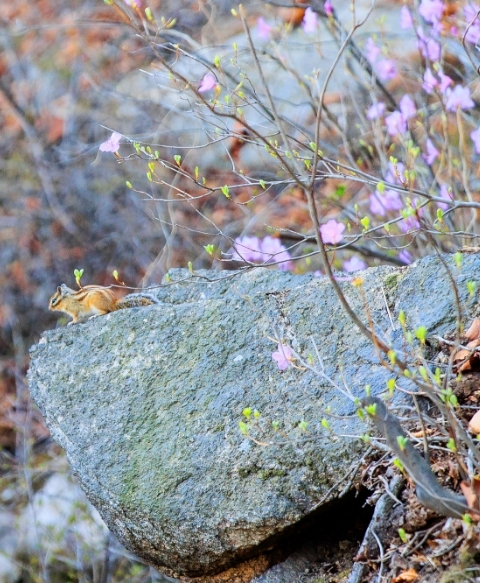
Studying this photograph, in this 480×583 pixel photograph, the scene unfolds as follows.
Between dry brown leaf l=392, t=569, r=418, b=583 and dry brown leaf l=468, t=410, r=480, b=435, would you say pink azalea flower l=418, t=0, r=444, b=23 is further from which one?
dry brown leaf l=392, t=569, r=418, b=583

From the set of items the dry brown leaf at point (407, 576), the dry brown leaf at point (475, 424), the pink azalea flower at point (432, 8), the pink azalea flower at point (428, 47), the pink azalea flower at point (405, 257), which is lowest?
the pink azalea flower at point (405, 257)

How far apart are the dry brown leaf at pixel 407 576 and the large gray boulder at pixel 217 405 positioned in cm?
39

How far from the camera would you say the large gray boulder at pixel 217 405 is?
2.92m

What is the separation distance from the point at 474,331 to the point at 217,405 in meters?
0.98

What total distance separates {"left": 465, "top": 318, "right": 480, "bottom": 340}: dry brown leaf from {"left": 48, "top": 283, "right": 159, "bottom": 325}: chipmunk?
1530mm

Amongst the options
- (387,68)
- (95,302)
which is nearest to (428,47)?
(387,68)

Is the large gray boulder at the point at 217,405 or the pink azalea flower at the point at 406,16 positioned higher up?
the pink azalea flower at the point at 406,16

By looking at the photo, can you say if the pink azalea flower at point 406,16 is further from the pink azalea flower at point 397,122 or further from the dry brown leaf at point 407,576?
the dry brown leaf at point 407,576

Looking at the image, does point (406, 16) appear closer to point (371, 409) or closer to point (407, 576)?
point (371, 409)

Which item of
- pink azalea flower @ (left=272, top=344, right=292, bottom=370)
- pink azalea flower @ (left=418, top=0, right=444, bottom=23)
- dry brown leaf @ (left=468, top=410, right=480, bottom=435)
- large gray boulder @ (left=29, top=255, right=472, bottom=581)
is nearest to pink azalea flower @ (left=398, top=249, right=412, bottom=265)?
pink azalea flower @ (left=418, top=0, right=444, bottom=23)

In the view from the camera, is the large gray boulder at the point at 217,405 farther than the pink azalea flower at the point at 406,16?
No

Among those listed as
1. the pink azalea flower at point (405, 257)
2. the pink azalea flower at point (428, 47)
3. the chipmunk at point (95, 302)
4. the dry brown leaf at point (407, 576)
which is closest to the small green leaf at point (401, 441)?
the dry brown leaf at point (407, 576)

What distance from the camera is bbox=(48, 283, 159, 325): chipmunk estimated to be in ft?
12.9

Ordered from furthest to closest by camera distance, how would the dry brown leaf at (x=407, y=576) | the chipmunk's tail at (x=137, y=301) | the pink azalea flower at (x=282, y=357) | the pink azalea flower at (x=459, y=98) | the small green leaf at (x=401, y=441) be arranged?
the pink azalea flower at (x=459, y=98)
the chipmunk's tail at (x=137, y=301)
the pink azalea flower at (x=282, y=357)
the dry brown leaf at (x=407, y=576)
the small green leaf at (x=401, y=441)
